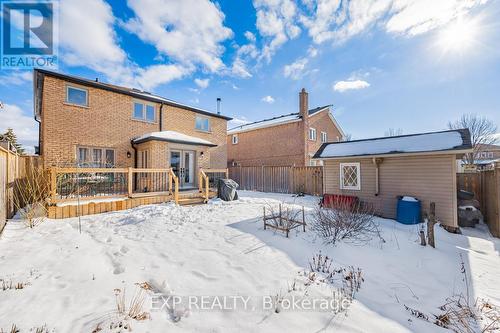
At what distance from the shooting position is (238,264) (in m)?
3.92

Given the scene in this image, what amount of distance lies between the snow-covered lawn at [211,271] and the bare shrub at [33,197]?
343mm

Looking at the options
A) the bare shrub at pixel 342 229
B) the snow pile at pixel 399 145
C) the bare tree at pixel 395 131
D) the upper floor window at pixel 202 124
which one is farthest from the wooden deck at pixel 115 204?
the bare tree at pixel 395 131

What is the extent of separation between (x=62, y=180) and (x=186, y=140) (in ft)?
18.7

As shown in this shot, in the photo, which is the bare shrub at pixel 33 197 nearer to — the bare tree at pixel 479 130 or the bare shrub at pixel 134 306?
the bare shrub at pixel 134 306

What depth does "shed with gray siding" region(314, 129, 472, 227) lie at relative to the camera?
286 inches

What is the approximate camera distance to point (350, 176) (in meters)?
9.91

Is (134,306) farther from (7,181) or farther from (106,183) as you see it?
(106,183)

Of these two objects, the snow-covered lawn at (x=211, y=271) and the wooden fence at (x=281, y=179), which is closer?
the snow-covered lawn at (x=211, y=271)

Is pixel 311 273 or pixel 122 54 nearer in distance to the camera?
pixel 311 273

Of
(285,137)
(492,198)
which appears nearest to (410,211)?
(492,198)

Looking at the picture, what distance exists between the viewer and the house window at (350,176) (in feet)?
31.4

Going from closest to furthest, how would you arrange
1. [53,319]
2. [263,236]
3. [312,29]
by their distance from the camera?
1. [53,319]
2. [263,236]
3. [312,29]

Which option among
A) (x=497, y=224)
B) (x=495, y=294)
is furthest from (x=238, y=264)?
(x=497, y=224)

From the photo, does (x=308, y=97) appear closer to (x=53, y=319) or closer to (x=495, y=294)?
(x=495, y=294)
